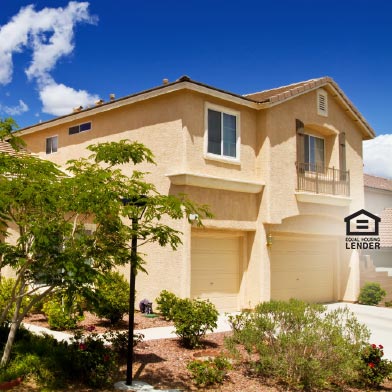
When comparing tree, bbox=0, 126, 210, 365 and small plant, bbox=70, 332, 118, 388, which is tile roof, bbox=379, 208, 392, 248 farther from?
small plant, bbox=70, 332, 118, 388

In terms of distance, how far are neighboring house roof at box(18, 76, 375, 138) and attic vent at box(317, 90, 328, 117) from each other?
0.31m

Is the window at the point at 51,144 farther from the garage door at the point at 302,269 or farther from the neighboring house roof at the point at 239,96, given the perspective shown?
the garage door at the point at 302,269

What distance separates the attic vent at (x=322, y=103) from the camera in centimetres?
2095

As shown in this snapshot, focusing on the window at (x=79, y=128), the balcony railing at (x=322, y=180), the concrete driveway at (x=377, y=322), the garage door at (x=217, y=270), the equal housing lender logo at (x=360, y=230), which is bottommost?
the concrete driveway at (x=377, y=322)

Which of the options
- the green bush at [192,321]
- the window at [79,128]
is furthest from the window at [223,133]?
the green bush at [192,321]

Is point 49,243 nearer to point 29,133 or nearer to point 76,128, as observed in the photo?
point 76,128

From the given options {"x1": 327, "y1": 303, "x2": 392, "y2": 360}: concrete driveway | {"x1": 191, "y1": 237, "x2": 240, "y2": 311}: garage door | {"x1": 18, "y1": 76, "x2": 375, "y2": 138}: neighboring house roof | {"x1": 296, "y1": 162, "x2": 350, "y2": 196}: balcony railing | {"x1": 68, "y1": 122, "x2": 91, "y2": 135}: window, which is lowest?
{"x1": 327, "y1": 303, "x2": 392, "y2": 360}: concrete driveway

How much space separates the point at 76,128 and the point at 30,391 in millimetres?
14314

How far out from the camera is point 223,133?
1758 cm

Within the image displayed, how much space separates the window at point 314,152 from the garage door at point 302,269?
305 centimetres

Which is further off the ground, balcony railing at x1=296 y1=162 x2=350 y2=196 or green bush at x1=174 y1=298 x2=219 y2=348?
balcony railing at x1=296 y1=162 x2=350 y2=196

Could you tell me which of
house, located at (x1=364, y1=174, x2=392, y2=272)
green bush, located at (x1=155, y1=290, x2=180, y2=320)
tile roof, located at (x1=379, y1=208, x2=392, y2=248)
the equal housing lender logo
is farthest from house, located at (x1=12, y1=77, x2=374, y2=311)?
house, located at (x1=364, y1=174, x2=392, y2=272)

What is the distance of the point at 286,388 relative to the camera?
30.9 feet

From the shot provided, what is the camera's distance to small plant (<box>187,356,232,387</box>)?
923cm
